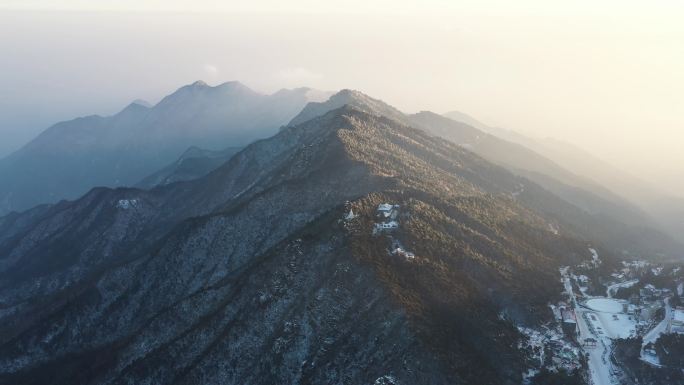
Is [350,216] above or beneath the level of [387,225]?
above

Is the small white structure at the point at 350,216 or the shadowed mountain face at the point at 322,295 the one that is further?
the small white structure at the point at 350,216

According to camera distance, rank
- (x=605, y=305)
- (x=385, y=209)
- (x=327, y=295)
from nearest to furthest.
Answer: (x=327, y=295), (x=605, y=305), (x=385, y=209)

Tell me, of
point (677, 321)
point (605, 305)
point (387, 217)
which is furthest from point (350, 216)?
point (677, 321)

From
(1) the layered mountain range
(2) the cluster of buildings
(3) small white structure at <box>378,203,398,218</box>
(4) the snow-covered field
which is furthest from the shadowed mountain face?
(4) the snow-covered field

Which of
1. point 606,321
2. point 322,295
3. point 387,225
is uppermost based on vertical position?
point 387,225

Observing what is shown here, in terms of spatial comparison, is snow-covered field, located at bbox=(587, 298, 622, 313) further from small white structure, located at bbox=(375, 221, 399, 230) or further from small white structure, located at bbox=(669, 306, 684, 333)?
small white structure, located at bbox=(375, 221, 399, 230)

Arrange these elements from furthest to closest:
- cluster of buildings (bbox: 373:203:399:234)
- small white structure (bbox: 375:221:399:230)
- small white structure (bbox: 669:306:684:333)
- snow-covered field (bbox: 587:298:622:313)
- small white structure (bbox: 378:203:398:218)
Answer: small white structure (bbox: 378:203:398:218)
snow-covered field (bbox: 587:298:622:313)
small white structure (bbox: 375:221:399:230)
cluster of buildings (bbox: 373:203:399:234)
small white structure (bbox: 669:306:684:333)

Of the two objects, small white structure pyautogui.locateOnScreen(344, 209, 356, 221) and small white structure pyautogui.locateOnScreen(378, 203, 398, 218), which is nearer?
small white structure pyautogui.locateOnScreen(344, 209, 356, 221)

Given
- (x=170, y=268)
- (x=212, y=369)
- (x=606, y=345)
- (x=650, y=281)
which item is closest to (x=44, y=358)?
(x=170, y=268)

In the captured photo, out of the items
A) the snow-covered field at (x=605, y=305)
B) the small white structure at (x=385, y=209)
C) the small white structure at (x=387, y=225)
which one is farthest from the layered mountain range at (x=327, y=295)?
the snow-covered field at (x=605, y=305)

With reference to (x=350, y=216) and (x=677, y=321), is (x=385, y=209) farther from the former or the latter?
(x=677, y=321)

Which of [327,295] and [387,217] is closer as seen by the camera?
[327,295]

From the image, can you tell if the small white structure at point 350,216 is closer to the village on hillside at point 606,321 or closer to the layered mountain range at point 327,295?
the layered mountain range at point 327,295
